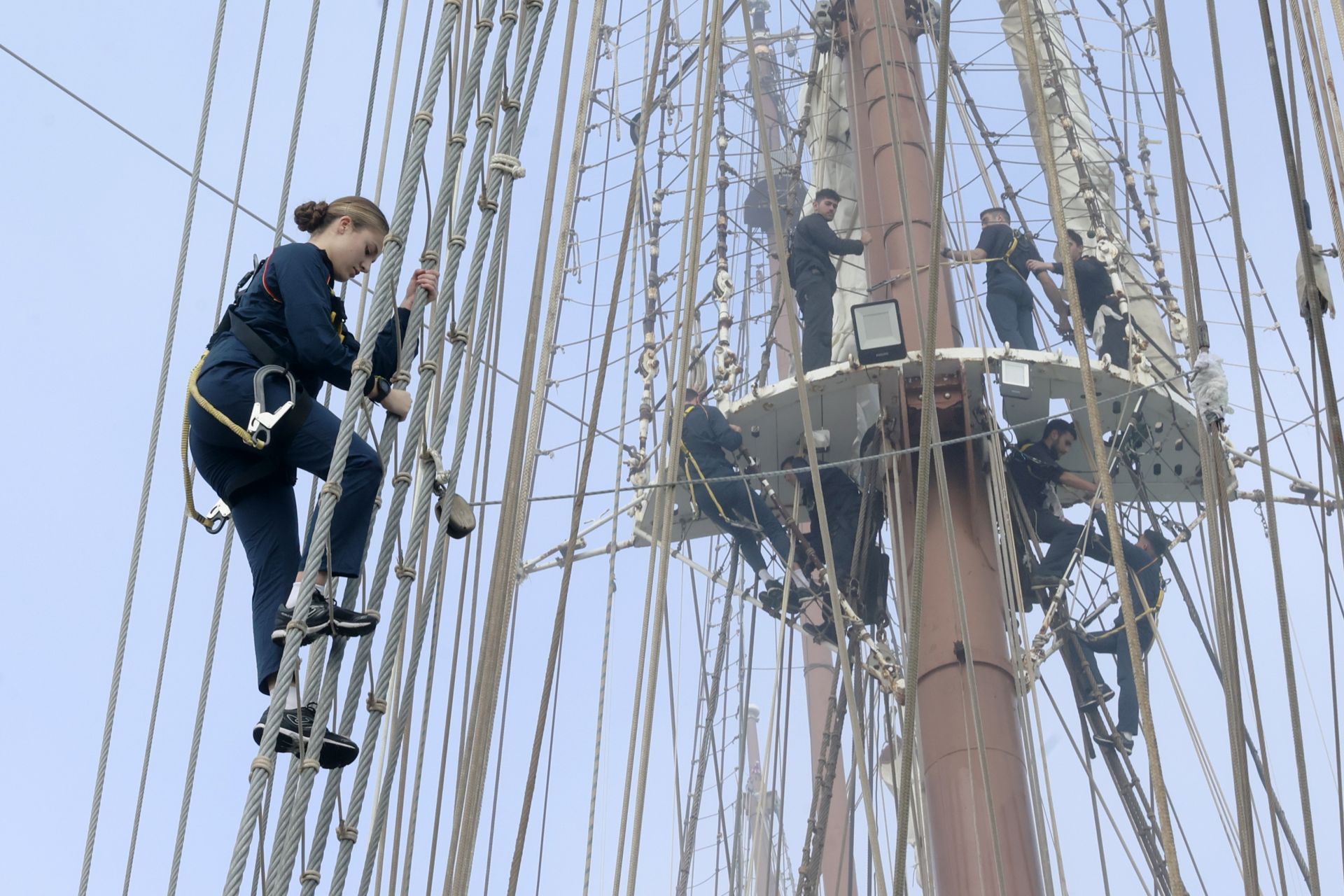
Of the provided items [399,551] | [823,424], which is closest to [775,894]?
[823,424]

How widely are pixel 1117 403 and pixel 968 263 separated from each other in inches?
51.4

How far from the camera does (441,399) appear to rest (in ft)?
12.0

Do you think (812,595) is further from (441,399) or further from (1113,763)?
(441,399)

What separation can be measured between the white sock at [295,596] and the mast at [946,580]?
3788 mm

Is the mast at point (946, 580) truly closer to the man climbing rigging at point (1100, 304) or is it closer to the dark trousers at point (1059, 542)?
the dark trousers at point (1059, 542)

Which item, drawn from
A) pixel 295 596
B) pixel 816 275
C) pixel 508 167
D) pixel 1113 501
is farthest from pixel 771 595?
pixel 295 596

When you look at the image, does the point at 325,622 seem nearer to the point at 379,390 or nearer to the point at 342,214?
the point at 379,390

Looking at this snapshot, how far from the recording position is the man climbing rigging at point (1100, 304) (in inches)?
354

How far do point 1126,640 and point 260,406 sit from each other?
6664 millimetres

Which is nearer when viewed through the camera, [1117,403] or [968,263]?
[968,263]

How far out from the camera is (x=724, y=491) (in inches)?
366

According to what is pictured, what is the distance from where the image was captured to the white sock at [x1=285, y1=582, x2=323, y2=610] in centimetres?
331

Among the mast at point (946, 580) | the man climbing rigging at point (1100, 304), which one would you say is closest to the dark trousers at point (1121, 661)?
the mast at point (946, 580)

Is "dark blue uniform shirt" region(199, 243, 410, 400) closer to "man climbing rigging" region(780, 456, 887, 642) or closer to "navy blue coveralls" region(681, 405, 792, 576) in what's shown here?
"navy blue coveralls" region(681, 405, 792, 576)
